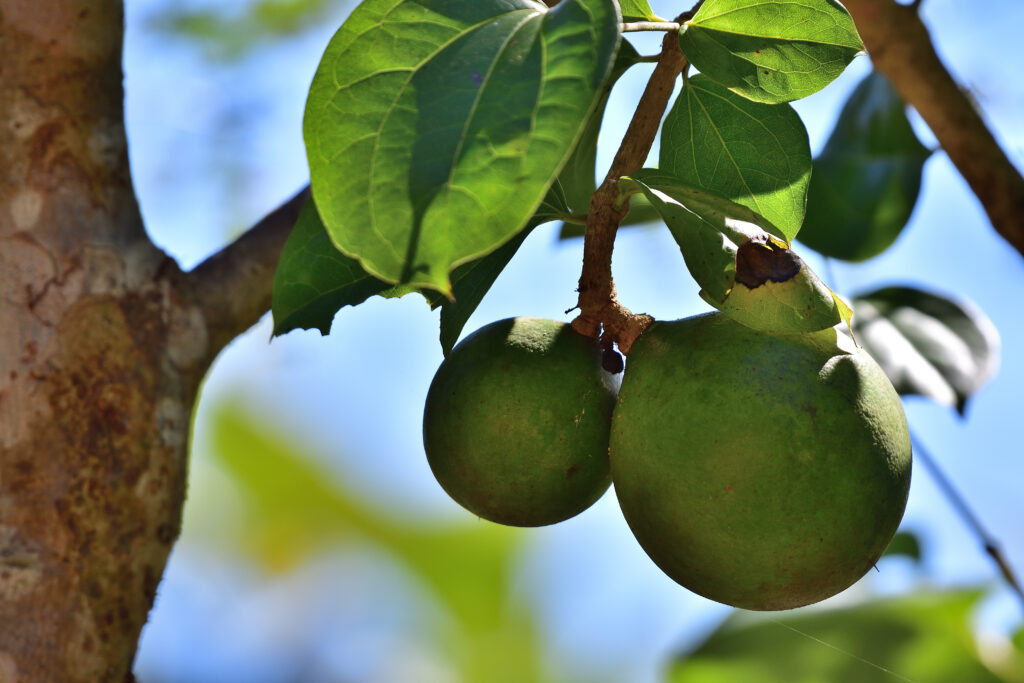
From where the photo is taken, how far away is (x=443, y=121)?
20.7 inches

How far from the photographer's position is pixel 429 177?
20.1 inches

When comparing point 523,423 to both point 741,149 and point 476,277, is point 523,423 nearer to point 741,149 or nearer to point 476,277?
point 476,277

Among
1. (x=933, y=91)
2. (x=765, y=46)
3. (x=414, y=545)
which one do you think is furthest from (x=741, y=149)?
(x=414, y=545)

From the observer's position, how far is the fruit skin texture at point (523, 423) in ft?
2.55

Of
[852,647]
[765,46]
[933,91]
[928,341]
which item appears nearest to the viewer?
[765,46]

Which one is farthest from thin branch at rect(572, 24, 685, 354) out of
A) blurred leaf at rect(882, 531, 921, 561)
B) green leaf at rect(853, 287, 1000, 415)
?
blurred leaf at rect(882, 531, 921, 561)

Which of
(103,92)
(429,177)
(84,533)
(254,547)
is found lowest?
(254,547)

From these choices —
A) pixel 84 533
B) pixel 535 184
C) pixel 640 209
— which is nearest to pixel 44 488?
pixel 84 533

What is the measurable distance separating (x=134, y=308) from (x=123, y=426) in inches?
5.3

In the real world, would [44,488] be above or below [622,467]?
below

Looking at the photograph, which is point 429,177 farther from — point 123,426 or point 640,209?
point 640,209

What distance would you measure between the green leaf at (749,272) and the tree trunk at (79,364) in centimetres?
61

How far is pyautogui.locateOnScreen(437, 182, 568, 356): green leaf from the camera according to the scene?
2.65 feet

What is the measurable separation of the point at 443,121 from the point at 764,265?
24 cm
